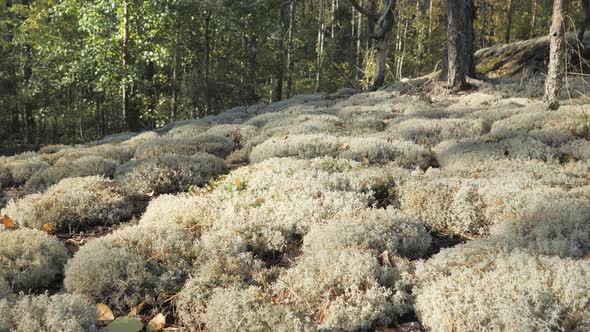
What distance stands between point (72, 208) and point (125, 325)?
2.45m

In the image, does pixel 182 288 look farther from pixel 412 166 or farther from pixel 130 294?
pixel 412 166

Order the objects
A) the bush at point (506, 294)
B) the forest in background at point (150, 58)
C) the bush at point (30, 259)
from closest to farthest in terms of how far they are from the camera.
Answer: the bush at point (506, 294) < the bush at point (30, 259) < the forest in background at point (150, 58)

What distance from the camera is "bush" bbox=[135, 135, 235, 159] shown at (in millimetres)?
7301

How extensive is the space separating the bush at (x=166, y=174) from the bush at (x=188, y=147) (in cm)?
81

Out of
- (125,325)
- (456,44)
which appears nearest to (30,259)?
(125,325)

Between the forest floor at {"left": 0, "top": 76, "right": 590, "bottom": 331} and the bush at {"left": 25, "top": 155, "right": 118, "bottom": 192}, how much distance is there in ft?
0.10

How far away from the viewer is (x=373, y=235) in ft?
11.4

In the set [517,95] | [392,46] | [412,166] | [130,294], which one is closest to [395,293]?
[130,294]

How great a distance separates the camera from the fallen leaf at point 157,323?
288cm

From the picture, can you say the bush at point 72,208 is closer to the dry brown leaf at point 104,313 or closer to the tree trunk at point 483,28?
the dry brown leaf at point 104,313

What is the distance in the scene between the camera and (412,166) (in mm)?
5988

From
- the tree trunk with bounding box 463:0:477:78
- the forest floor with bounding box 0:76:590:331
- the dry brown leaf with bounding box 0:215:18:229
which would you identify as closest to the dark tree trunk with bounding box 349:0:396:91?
the tree trunk with bounding box 463:0:477:78

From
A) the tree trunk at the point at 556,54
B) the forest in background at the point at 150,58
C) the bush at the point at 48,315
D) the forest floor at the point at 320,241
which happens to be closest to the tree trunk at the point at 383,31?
the forest in background at the point at 150,58

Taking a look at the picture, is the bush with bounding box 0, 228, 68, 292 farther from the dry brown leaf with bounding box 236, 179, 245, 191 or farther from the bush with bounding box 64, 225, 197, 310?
the dry brown leaf with bounding box 236, 179, 245, 191
